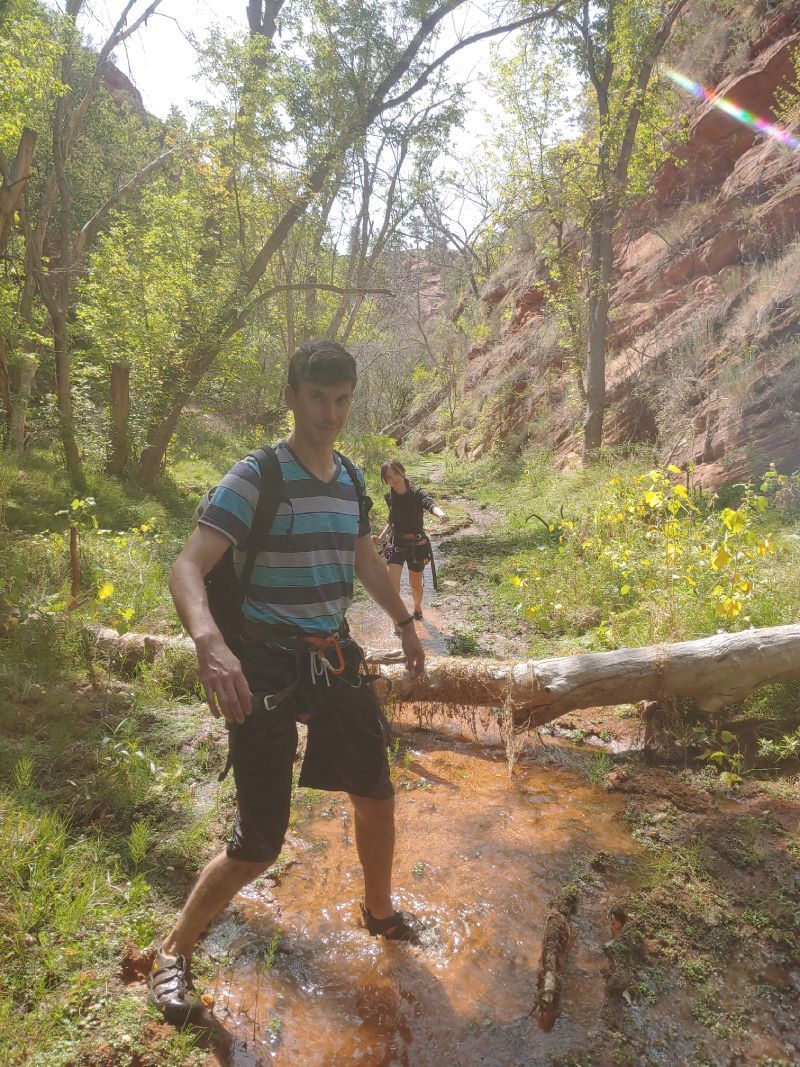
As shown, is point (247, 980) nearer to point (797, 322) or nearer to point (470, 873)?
point (470, 873)

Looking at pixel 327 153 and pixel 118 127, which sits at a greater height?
pixel 118 127

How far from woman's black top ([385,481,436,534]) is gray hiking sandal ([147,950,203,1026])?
4.85 metres

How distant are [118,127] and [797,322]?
904 inches

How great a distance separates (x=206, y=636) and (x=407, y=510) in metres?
5.02

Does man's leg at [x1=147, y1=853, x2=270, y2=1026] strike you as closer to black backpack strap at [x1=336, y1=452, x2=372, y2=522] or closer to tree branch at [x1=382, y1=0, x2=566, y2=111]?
black backpack strap at [x1=336, y1=452, x2=372, y2=522]

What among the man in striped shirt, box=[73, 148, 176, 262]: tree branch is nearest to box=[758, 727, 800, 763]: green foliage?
the man in striped shirt

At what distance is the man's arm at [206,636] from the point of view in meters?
1.66

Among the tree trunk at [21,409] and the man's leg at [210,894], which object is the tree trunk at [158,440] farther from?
the man's leg at [210,894]

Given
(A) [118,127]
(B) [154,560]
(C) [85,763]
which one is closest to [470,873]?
(C) [85,763]

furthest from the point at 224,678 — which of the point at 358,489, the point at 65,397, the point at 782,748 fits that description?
the point at 65,397

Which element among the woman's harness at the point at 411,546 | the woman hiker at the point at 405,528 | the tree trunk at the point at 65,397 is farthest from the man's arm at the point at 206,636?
the tree trunk at the point at 65,397

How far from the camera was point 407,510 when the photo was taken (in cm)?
664

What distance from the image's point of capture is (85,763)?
333 centimetres

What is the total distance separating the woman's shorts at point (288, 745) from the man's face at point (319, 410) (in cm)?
75
